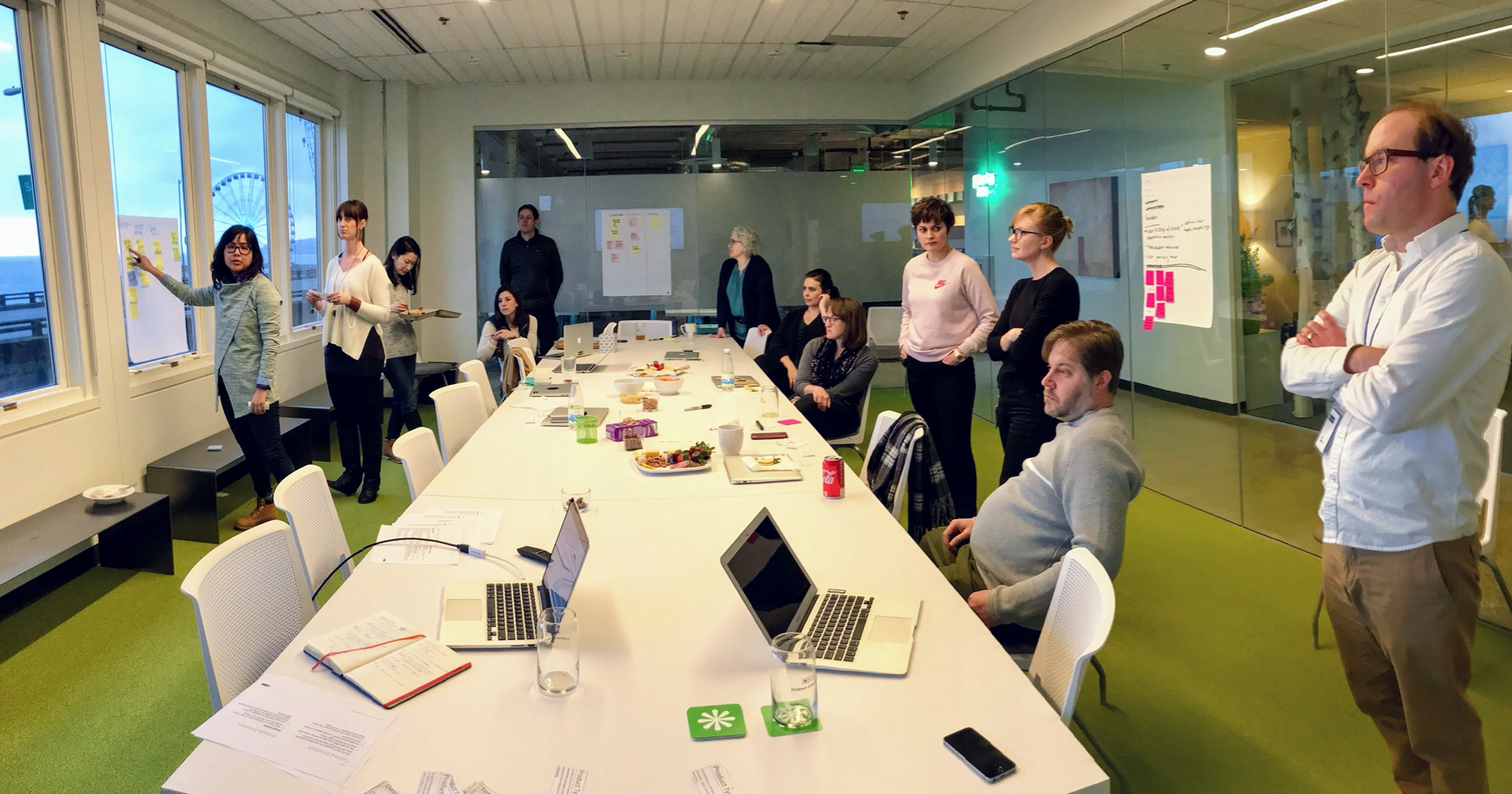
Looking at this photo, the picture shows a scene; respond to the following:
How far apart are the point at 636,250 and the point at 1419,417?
835 cm

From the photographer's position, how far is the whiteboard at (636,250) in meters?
9.68

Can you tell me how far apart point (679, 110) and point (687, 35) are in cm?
193

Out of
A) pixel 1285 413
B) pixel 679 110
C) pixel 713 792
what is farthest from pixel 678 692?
pixel 679 110

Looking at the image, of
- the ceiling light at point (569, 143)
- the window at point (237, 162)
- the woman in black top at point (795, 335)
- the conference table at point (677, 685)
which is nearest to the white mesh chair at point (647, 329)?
the ceiling light at point (569, 143)

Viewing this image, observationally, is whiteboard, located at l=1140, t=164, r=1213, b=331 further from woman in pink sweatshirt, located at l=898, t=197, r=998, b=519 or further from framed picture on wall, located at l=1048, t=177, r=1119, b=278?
woman in pink sweatshirt, located at l=898, t=197, r=998, b=519

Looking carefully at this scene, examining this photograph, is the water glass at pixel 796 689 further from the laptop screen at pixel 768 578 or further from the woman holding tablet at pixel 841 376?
the woman holding tablet at pixel 841 376

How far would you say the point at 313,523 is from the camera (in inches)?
103

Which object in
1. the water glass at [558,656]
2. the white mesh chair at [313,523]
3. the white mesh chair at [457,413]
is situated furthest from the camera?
the white mesh chair at [457,413]

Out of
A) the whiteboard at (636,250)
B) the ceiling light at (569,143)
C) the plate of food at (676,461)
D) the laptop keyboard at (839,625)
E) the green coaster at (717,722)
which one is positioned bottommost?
the green coaster at (717,722)

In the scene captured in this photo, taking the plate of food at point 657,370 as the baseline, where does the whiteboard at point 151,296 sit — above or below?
above

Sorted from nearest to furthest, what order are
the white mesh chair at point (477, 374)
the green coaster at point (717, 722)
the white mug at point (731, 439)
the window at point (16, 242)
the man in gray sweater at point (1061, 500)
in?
1. the green coaster at point (717, 722)
2. the man in gray sweater at point (1061, 500)
3. the white mug at point (731, 439)
4. the window at point (16, 242)
5. the white mesh chair at point (477, 374)

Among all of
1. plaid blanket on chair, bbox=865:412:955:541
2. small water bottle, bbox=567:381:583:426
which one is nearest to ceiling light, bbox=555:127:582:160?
small water bottle, bbox=567:381:583:426

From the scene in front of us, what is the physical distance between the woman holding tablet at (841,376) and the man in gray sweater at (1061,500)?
7.90ft

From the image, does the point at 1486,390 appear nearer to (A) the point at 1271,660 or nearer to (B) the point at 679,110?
(A) the point at 1271,660
